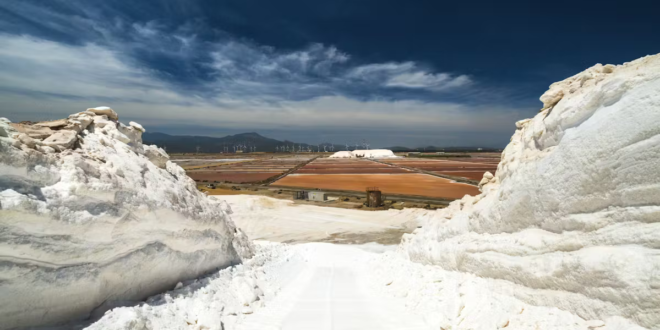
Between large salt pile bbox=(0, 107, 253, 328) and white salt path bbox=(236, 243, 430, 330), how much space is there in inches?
79.2

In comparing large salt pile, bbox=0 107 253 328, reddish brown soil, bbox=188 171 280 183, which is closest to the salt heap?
reddish brown soil, bbox=188 171 280 183

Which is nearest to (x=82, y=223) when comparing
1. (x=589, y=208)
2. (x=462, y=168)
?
(x=589, y=208)

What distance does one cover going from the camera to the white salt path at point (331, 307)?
19.1 feet

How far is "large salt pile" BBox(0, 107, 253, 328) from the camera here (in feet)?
12.7

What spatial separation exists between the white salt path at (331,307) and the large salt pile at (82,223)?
6.60 feet

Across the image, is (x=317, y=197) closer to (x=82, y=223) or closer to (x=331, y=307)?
(x=331, y=307)

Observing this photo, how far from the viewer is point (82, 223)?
4.43 m

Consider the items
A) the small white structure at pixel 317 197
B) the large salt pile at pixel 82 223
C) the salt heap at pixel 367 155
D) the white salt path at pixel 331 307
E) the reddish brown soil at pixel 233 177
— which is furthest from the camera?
the salt heap at pixel 367 155

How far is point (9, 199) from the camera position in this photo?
3729 mm

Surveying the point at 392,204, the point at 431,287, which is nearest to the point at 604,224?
the point at 431,287

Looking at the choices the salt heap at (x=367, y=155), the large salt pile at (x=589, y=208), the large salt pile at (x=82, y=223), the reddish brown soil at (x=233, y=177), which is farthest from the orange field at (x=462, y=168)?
the salt heap at (x=367, y=155)

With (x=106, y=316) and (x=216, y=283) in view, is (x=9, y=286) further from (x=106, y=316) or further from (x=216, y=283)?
(x=216, y=283)

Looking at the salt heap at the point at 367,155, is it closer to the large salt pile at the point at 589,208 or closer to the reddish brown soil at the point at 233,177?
the reddish brown soil at the point at 233,177

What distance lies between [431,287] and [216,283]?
14.5 feet
